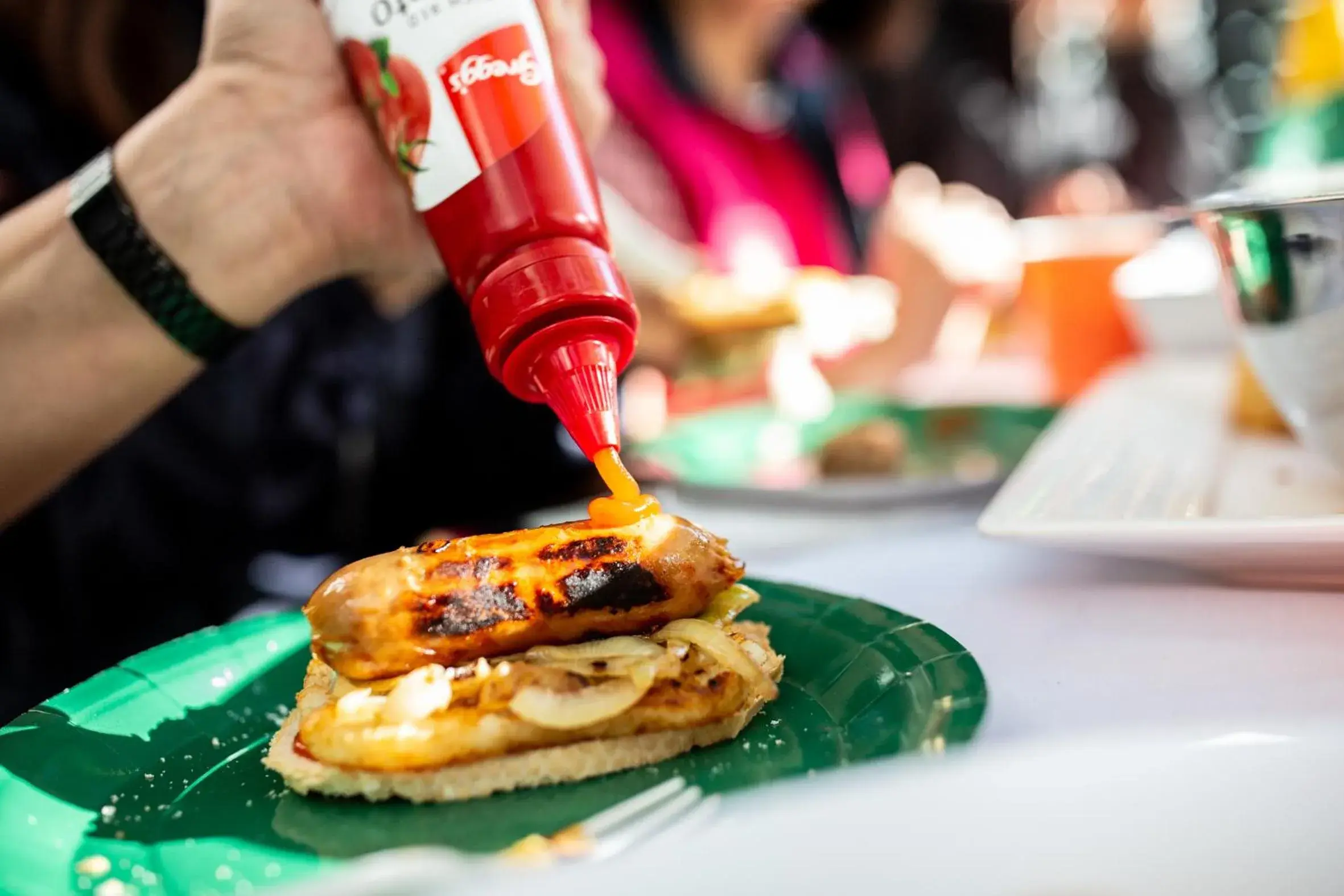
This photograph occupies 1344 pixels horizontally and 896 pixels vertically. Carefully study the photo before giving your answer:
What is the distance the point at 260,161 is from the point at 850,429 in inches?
23.5

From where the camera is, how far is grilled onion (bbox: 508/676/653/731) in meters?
0.48

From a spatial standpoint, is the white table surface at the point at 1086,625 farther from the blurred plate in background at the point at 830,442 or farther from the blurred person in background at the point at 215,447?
the blurred person in background at the point at 215,447

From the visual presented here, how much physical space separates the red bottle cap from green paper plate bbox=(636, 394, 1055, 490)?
0.38m

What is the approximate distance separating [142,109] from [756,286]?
863 millimetres

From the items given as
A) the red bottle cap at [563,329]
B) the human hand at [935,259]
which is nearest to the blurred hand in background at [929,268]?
the human hand at [935,259]

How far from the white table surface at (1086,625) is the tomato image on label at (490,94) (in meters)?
0.34

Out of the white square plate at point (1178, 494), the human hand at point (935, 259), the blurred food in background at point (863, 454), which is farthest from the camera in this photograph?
the human hand at point (935, 259)

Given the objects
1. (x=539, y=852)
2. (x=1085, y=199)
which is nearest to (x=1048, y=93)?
(x=1085, y=199)

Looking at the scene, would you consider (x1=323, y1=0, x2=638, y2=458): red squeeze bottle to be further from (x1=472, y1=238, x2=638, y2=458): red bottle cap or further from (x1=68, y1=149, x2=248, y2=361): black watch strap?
(x1=68, y1=149, x2=248, y2=361): black watch strap

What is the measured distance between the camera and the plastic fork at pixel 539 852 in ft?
1.06

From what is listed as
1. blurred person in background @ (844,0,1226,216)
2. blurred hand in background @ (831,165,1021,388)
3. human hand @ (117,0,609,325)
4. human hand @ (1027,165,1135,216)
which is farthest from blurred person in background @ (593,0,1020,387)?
blurred person in background @ (844,0,1226,216)

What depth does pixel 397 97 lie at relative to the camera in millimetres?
641

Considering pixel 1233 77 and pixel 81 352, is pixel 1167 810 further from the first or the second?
pixel 1233 77

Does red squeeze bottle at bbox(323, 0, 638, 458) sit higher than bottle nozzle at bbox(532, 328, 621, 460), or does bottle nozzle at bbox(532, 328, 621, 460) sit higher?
red squeeze bottle at bbox(323, 0, 638, 458)
